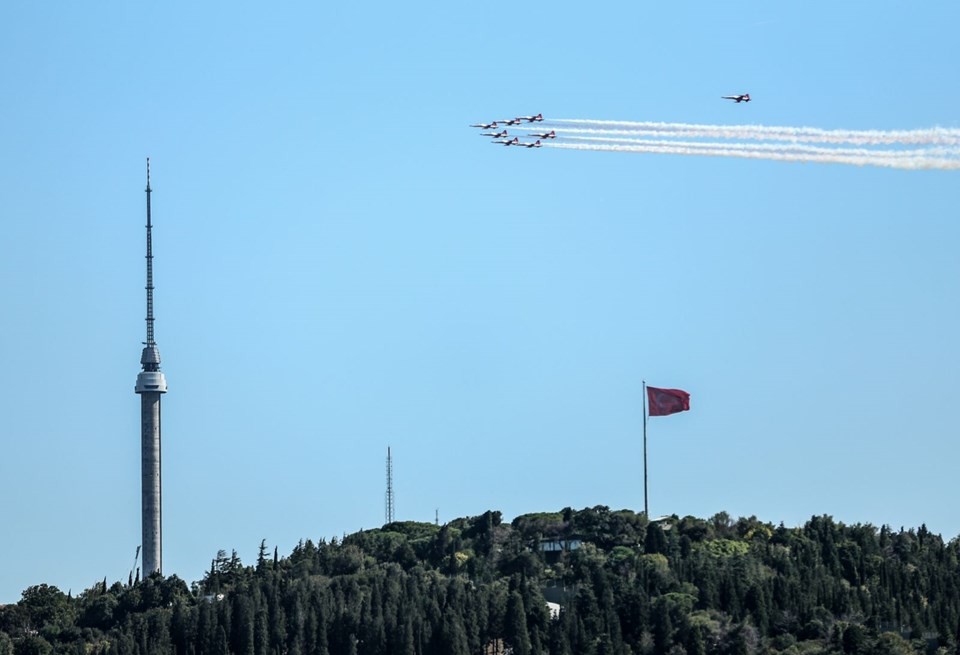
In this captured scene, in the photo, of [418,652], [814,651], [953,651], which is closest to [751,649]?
[814,651]

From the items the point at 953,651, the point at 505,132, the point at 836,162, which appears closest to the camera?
the point at 836,162

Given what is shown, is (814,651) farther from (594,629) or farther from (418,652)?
(418,652)

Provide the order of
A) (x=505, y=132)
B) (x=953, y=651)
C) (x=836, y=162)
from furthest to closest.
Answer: (x=953, y=651) → (x=505, y=132) → (x=836, y=162)

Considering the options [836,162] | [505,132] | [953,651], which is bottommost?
[953,651]

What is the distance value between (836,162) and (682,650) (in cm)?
7960

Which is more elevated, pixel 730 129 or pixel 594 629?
pixel 730 129

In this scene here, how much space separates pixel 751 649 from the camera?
7687 inches

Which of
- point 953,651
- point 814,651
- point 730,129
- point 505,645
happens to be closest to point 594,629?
point 505,645

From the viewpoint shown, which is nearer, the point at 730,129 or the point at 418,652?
the point at 730,129

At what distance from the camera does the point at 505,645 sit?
19938 centimetres

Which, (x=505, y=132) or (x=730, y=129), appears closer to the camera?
(x=730, y=129)

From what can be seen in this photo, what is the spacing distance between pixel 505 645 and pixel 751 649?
22.8 m

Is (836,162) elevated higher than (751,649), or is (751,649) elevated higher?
(836,162)

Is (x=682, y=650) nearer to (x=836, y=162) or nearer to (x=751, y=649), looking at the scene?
(x=751, y=649)
